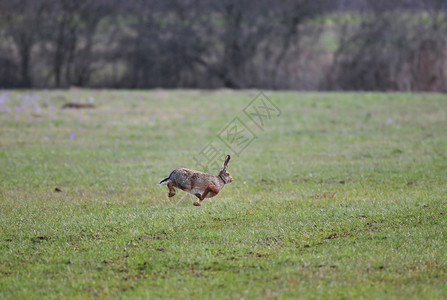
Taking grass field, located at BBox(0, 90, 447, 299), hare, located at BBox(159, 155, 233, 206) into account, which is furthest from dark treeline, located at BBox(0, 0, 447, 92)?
hare, located at BBox(159, 155, 233, 206)

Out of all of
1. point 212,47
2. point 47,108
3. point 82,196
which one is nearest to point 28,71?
point 212,47

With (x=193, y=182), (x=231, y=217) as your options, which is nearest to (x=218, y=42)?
(x=231, y=217)

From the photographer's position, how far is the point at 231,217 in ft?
27.6

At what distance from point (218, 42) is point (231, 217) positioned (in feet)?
95.7

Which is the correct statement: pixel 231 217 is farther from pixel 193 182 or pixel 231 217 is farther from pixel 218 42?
pixel 218 42

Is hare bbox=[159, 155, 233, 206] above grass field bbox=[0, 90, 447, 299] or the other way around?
above

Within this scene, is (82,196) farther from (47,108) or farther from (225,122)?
(47,108)

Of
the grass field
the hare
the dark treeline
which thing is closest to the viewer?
the grass field

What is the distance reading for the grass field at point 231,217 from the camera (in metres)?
6.03

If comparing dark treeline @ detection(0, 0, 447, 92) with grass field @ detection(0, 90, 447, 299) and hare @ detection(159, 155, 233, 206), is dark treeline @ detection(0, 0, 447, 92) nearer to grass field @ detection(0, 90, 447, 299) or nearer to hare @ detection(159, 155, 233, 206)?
grass field @ detection(0, 90, 447, 299)

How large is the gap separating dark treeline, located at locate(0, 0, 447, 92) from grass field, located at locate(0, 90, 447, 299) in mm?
16806

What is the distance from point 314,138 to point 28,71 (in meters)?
22.9

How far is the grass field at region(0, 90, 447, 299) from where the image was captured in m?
6.03

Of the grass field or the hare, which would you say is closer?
the grass field
